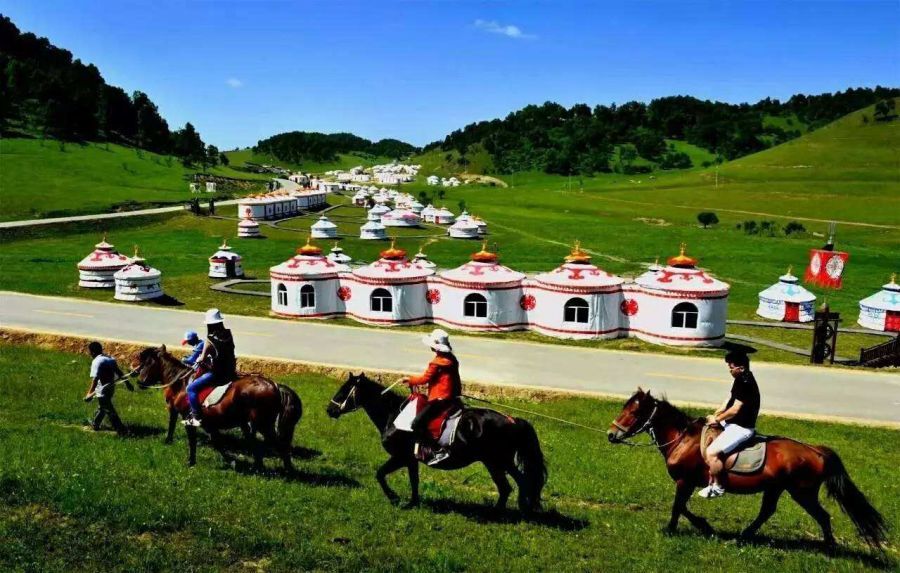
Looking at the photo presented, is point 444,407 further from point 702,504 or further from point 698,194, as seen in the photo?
point 698,194

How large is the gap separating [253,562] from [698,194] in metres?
123

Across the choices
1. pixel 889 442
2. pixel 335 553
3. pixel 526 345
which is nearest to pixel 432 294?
pixel 526 345

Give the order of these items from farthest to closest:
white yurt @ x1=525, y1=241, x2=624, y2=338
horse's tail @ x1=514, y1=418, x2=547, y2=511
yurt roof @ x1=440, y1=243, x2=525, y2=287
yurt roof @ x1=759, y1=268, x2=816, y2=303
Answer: yurt roof @ x1=759, y1=268, x2=816, y2=303 → yurt roof @ x1=440, y1=243, x2=525, y2=287 → white yurt @ x1=525, y1=241, x2=624, y2=338 → horse's tail @ x1=514, y1=418, x2=547, y2=511

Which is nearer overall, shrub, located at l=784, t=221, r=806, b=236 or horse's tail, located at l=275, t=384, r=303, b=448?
horse's tail, located at l=275, t=384, r=303, b=448

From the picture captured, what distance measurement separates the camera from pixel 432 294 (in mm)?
32125

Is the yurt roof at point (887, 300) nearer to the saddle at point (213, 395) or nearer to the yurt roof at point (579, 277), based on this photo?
A: the yurt roof at point (579, 277)

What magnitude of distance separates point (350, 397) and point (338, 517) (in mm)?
1847

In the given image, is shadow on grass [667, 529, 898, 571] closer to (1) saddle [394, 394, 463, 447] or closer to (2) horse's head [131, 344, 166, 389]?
(1) saddle [394, 394, 463, 447]

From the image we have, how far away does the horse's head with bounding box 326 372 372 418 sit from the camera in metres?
10.5

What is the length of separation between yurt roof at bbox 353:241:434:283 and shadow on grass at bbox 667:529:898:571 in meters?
22.9

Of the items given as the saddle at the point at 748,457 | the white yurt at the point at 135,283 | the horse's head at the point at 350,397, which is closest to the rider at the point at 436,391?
the horse's head at the point at 350,397

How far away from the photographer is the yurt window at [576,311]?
30000 mm

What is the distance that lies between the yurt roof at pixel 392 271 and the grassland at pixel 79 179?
53.6m

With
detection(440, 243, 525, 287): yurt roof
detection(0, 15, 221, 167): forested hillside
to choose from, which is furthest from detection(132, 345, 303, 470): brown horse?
detection(0, 15, 221, 167): forested hillside
